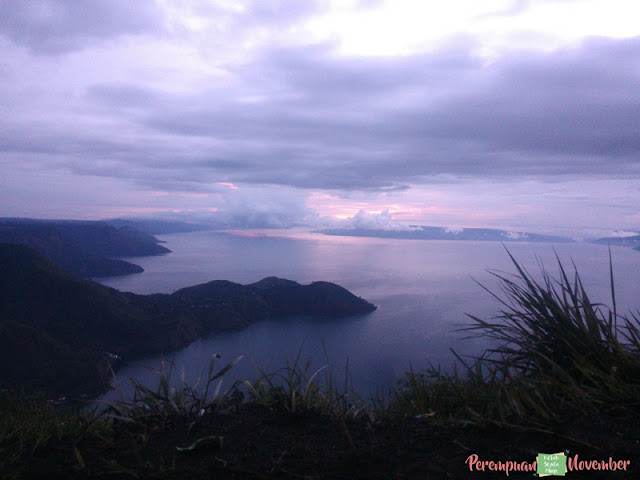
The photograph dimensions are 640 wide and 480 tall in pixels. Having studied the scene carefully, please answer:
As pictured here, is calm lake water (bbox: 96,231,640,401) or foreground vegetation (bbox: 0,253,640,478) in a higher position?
foreground vegetation (bbox: 0,253,640,478)

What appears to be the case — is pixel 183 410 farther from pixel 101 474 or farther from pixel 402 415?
pixel 402 415

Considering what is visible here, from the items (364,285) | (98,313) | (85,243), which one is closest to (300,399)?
(98,313)

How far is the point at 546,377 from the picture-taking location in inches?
103

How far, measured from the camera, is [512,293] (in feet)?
12.2

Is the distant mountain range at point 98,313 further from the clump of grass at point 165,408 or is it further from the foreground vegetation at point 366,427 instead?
the foreground vegetation at point 366,427

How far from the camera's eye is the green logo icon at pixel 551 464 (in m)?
1.88

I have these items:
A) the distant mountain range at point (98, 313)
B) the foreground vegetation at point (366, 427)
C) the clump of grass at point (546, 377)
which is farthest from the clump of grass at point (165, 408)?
the distant mountain range at point (98, 313)

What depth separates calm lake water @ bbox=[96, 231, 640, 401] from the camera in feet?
34.7

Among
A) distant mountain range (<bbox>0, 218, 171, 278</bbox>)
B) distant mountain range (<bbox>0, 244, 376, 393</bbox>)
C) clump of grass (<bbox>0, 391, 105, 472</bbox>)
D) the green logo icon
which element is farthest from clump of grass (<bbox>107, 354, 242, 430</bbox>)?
distant mountain range (<bbox>0, 218, 171, 278</bbox>)

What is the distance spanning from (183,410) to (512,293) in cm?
262

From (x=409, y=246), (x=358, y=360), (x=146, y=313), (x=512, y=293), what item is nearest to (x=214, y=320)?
(x=146, y=313)

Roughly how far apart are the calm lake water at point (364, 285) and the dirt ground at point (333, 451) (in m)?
0.50

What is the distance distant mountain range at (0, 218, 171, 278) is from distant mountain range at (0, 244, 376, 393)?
9.69 meters

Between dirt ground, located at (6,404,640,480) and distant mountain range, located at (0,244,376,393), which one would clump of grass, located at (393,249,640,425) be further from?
distant mountain range, located at (0,244,376,393)
